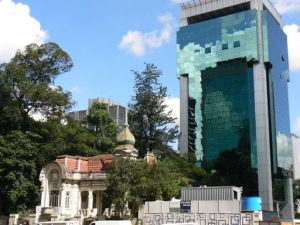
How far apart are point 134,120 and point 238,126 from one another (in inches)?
1010

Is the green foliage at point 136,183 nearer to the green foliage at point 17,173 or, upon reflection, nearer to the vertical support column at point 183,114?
the green foliage at point 17,173

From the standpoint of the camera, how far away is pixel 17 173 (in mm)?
52500

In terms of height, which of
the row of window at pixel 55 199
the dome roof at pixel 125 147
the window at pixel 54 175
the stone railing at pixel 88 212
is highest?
the dome roof at pixel 125 147

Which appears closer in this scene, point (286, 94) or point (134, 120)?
point (134, 120)

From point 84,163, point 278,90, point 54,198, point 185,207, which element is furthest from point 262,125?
point 185,207

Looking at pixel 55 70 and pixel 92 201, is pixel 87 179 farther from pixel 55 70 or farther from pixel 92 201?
pixel 55 70

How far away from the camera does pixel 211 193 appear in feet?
131

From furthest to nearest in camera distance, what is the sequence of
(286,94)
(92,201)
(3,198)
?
(286,94)
(3,198)
(92,201)

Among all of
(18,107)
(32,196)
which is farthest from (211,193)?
(18,107)

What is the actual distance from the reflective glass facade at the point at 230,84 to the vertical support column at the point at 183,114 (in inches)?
31.5

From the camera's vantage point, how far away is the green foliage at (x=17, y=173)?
52.1 metres

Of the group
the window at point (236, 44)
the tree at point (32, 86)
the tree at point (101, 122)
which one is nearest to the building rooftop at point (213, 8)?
the window at point (236, 44)

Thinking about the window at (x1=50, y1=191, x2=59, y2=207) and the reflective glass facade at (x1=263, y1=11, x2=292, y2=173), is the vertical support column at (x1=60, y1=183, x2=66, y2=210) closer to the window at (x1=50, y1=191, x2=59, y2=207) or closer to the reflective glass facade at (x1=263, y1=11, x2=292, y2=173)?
the window at (x1=50, y1=191, x2=59, y2=207)

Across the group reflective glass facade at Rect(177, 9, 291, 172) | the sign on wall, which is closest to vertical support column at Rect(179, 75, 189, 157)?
reflective glass facade at Rect(177, 9, 291, 172)
